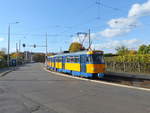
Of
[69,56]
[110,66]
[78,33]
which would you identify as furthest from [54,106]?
[110,66]

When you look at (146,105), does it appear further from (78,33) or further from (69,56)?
(78,33)

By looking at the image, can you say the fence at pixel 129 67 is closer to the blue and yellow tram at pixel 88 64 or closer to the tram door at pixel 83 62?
the blue and yellow tram at pixel 88 64

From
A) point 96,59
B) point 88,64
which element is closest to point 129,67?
point 96,59

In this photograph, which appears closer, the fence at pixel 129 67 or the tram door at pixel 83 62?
the tram door at pixel 83 62

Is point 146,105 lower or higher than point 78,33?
lower

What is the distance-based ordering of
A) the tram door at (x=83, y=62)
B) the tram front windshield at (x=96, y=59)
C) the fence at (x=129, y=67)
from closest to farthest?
the tram front windshield at (x=96, y=59), the tram door at (x=83, y=62), the fence at (x=129, y=67)

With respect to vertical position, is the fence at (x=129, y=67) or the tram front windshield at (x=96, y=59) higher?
the tram front windshield at (x=96, y=59)

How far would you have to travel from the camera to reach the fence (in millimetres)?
27356

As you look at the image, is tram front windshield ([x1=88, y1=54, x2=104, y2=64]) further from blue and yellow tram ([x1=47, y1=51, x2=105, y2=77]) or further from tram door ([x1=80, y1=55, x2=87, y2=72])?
tram door ([x1=80, y1=55, x2=87, y2=72])

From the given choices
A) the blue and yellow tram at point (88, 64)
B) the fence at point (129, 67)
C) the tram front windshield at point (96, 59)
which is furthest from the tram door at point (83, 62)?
the fence at point (129, 67)

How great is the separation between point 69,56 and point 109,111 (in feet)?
56.2

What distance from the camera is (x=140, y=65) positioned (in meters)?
28.2

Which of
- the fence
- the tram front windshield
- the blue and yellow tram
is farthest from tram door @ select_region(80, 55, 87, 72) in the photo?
the fence

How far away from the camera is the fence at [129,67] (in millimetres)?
27356
